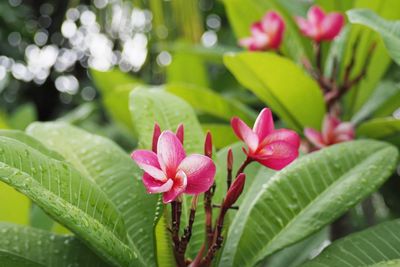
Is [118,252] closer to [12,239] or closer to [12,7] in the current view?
[12,239]

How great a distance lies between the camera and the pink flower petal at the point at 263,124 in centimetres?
73

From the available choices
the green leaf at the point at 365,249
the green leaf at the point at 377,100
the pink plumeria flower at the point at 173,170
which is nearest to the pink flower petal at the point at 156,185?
the pink plumeria flower at the point at 173,170

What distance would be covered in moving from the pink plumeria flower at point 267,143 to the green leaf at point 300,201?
0.10m

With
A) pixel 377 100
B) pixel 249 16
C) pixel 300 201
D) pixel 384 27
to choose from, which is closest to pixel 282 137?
pixel 300 201

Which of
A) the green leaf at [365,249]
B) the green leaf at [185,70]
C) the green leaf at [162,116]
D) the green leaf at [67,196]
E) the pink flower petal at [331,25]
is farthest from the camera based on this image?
the green leaf at [185,70]

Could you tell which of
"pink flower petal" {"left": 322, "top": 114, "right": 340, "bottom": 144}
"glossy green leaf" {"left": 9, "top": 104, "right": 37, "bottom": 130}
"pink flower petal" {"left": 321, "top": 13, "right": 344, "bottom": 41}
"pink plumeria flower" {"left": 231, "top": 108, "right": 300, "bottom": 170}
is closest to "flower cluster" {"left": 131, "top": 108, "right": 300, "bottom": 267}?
"pink plumeria flower" {"left": 231, "top": 108, "right": 300, "bottom": 170}

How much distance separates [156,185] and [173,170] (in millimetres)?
25

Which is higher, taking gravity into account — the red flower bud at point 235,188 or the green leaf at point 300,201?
the red flower bud at point 235,188

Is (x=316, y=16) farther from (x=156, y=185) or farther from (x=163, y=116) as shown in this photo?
(x=156, y=185)

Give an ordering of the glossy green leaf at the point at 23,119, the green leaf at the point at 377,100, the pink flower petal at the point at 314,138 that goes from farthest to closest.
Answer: the glossy green leaf at the point at 23,119
the green leaf at the point at 377,100
the pink flower petal at the point at 314,138

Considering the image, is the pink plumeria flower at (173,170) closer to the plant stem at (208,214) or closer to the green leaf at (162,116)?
the plant stem at (208,214)

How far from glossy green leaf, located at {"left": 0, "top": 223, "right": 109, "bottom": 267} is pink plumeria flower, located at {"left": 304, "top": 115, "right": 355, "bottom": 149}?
0.50m

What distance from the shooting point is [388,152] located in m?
0.89

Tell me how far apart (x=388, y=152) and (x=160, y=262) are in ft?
1.30
